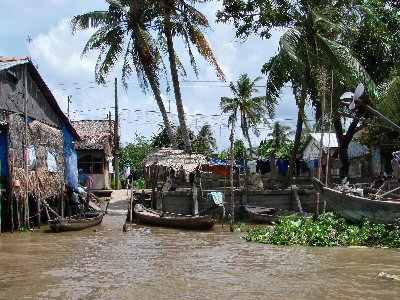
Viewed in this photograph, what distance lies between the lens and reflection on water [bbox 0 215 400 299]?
27.3 ft

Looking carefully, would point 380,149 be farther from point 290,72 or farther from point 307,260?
point 307,260

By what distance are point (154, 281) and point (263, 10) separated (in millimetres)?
14505

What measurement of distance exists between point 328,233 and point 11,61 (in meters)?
11.6

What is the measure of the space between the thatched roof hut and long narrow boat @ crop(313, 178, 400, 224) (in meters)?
5.96

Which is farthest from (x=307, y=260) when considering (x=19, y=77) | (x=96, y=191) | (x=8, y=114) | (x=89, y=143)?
(x=89, y=143)

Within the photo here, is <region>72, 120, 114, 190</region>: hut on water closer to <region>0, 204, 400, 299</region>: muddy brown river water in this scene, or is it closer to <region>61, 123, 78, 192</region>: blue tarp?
<region>61, 123, 78, 192</region>: blue tarp

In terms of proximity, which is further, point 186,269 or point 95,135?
point 95,135

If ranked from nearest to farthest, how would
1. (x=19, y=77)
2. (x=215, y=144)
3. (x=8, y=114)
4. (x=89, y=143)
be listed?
(x=8, y=114), (x=19, y=77), (x=89, y=143), (x=215, y=144)

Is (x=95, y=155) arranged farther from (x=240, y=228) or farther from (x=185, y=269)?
(x=185, y=269)

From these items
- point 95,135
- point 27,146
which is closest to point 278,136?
point 95,135

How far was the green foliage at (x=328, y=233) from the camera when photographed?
12617 millimetres

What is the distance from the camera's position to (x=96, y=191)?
1026 inches

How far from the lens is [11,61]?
1698cm

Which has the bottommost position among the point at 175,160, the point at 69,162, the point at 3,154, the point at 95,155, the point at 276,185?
the point at 276,185
